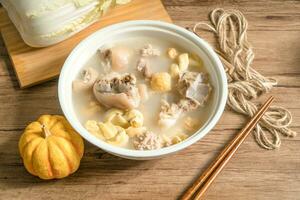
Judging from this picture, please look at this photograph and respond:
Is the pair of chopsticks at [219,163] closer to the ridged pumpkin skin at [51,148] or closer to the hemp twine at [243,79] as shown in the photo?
the hemp twine at [243,79]

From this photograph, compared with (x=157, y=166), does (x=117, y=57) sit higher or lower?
higher

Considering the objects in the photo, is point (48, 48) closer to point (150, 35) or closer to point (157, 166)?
point (150, 35)

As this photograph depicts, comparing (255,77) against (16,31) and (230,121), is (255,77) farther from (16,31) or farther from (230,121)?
(16,31)

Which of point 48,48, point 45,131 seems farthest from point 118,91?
point 48,48

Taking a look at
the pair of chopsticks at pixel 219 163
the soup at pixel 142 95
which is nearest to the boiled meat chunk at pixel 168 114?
the soup at pixel 142 95

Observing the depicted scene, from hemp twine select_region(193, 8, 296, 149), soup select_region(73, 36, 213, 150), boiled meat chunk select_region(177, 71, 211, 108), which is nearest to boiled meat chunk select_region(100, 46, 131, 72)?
soup select_region(73, 36, 213, 150)

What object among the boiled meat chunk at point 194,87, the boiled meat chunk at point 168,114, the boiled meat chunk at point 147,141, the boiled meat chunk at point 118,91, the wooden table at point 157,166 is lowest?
the wooden table at point 157,166

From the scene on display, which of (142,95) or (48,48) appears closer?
(142,95)
